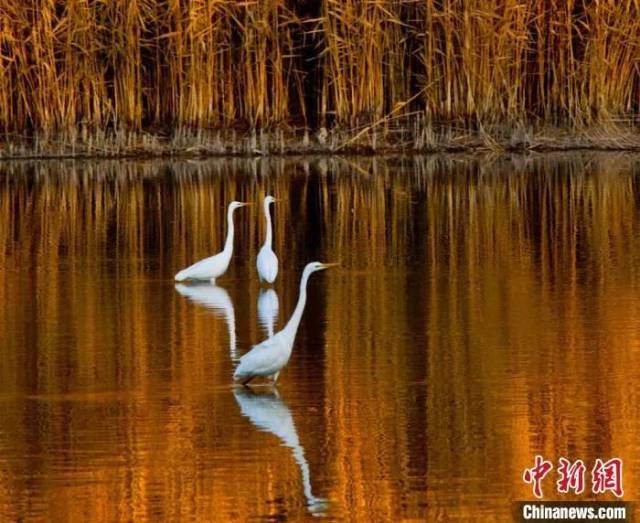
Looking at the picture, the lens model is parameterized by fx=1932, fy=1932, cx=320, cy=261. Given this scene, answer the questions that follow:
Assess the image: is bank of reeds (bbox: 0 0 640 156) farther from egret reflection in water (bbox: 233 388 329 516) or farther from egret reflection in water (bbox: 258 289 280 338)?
egret reflection in water (bbox: 233 388 329 516)

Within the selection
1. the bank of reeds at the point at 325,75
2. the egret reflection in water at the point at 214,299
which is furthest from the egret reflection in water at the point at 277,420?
the bank of reeds at the point at 325,75

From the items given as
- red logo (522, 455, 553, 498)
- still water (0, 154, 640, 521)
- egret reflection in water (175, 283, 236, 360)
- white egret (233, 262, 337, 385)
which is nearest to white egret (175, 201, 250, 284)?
egret reflection in water (175, 283, 236, 360)

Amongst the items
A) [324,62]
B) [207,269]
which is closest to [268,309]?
[207,269]

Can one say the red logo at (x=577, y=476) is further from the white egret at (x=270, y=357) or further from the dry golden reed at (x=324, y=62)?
the dry golden reed at (x=324, y=62)

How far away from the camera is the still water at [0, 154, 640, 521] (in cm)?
823

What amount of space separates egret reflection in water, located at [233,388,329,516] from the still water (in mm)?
22

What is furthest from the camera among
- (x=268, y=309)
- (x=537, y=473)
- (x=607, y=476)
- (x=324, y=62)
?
(x=324, y=62)

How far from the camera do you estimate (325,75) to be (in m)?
25.5

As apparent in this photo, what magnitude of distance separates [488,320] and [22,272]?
4580 millimetres

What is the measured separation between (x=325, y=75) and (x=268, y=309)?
1284 centimetres

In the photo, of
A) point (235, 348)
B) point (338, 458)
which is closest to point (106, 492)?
point (338, 458)

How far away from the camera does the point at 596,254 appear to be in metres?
15.6

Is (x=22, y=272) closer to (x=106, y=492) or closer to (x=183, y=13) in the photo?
(x=106, y=492)

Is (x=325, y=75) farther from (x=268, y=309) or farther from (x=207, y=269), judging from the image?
(x=268, y=309)
